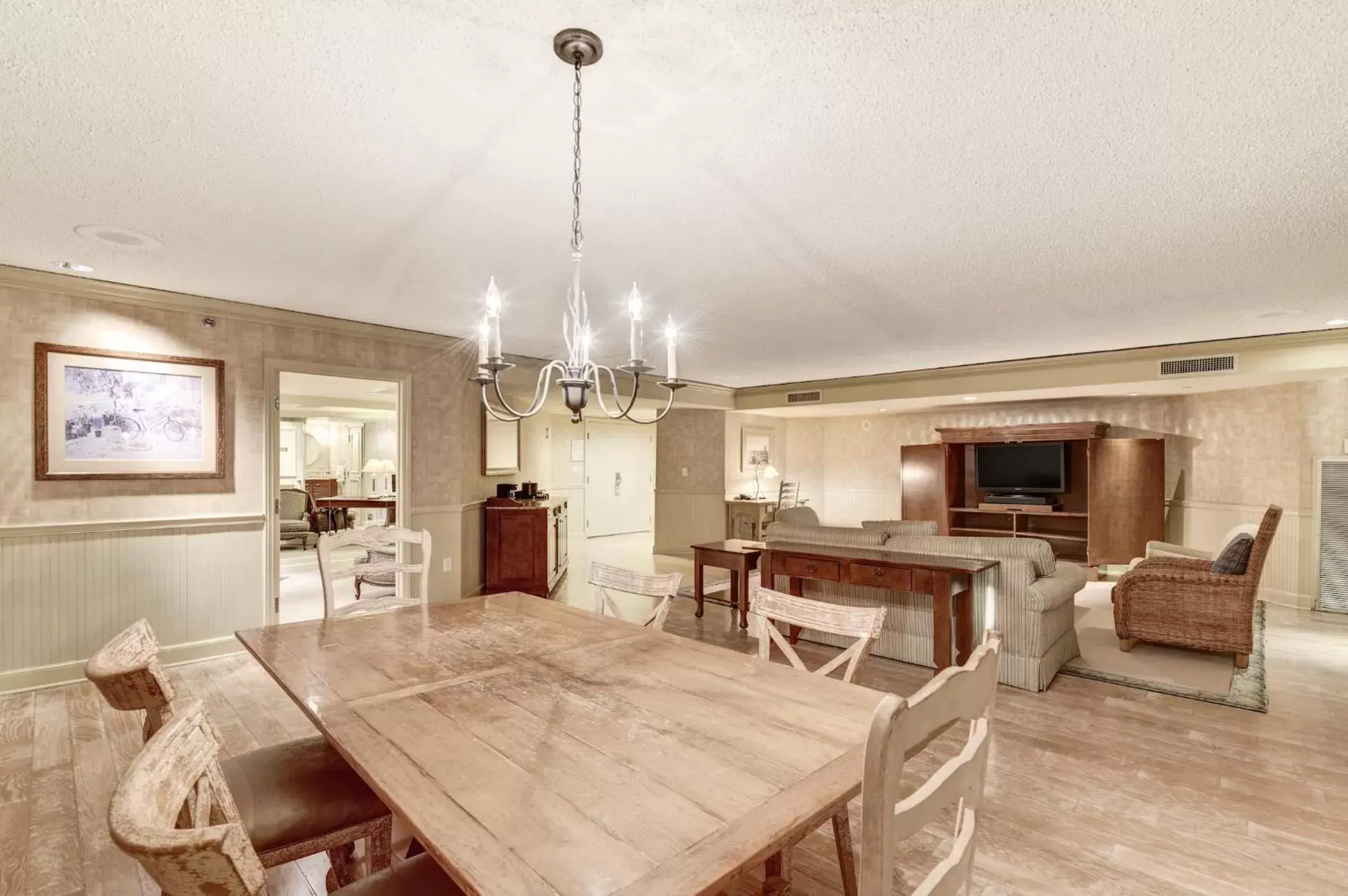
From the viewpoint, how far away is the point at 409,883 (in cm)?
127

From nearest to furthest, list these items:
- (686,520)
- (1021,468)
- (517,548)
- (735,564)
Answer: (735,564) → (517,548) → (1021,468) → (686,520)

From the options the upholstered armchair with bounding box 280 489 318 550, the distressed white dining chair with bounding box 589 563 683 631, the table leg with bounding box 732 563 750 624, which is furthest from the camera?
the upholstered armchair with bounding box 280 489 318 550

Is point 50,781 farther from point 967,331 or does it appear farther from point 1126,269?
point 967,331

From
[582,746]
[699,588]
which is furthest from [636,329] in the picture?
[699,588]

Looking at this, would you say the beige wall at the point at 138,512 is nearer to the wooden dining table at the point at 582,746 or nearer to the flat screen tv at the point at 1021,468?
the wooden dining table at the point at 582,746

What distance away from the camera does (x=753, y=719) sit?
143 centimetres

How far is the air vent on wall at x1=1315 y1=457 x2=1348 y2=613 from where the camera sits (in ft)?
18.3

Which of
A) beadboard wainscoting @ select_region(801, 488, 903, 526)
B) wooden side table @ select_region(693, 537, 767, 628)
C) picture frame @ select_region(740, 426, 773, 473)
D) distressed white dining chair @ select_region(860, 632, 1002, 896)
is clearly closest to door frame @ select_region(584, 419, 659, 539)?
picture frame @ select_region(740, 426, 773, 473)

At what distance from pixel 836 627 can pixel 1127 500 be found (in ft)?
22.4

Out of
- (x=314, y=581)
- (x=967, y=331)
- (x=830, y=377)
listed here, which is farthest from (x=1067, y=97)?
(x=314, y=581)

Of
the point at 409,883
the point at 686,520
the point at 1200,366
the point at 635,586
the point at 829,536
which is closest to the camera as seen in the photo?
the point at 409,883

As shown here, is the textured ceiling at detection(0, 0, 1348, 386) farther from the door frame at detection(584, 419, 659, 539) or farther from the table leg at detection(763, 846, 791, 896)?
the door frame at detection(584, 419, 659, 539)

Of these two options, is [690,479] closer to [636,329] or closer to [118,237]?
[118,237]

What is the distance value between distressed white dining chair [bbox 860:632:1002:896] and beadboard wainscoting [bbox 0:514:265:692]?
470 cm
